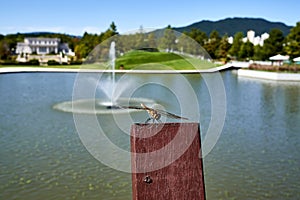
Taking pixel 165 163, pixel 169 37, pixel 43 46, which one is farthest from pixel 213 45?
pixel 165 163

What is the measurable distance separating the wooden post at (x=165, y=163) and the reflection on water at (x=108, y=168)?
220 cm

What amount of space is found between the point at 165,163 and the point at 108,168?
124 inches

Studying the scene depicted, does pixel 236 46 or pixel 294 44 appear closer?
pixel 294 44

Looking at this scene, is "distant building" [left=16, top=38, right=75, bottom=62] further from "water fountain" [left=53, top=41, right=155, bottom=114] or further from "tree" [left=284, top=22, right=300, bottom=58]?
"water fountain" [left=53, top=41, right=155, bottom=114]

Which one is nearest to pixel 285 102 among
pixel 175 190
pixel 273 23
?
pixel 175 190

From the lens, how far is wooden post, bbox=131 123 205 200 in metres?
2.29

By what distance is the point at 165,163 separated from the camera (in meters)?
2.34

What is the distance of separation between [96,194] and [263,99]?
998 cm

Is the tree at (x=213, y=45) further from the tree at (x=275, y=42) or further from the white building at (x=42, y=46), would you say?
the white building at (x=42, y=46)

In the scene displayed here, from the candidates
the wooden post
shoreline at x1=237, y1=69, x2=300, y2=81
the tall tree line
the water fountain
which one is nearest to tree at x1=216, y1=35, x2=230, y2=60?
the tall tree line

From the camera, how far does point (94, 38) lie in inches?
1620

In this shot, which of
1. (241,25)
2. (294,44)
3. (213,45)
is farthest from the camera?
(241,25)

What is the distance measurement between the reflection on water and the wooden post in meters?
2.20

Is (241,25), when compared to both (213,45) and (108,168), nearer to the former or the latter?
(213,45)
